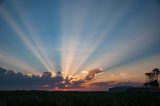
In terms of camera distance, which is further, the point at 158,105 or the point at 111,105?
the point at 158,105

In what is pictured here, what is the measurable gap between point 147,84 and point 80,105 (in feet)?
379

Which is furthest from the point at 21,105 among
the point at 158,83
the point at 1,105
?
the point at 158,83

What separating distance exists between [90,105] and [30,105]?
5383 mm

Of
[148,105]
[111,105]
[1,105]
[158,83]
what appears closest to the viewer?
[1,105]

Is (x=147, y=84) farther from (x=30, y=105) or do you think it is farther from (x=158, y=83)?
(x=30, y=105)

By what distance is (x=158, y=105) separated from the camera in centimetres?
2344

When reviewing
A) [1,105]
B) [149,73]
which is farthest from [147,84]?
[1,105]

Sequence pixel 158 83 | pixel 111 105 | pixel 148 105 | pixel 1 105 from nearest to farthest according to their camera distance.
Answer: pixel 1 105, pixel 111 105, pixel 148 105, pixel 158 83

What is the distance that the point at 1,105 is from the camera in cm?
1878

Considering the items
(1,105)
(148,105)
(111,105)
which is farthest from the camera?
(148,105)

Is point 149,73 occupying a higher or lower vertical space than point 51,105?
higher

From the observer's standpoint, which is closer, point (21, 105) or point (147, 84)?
point (21, 105)

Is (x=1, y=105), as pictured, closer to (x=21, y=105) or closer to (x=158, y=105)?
(x=21, y=105)

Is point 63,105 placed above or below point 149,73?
below
